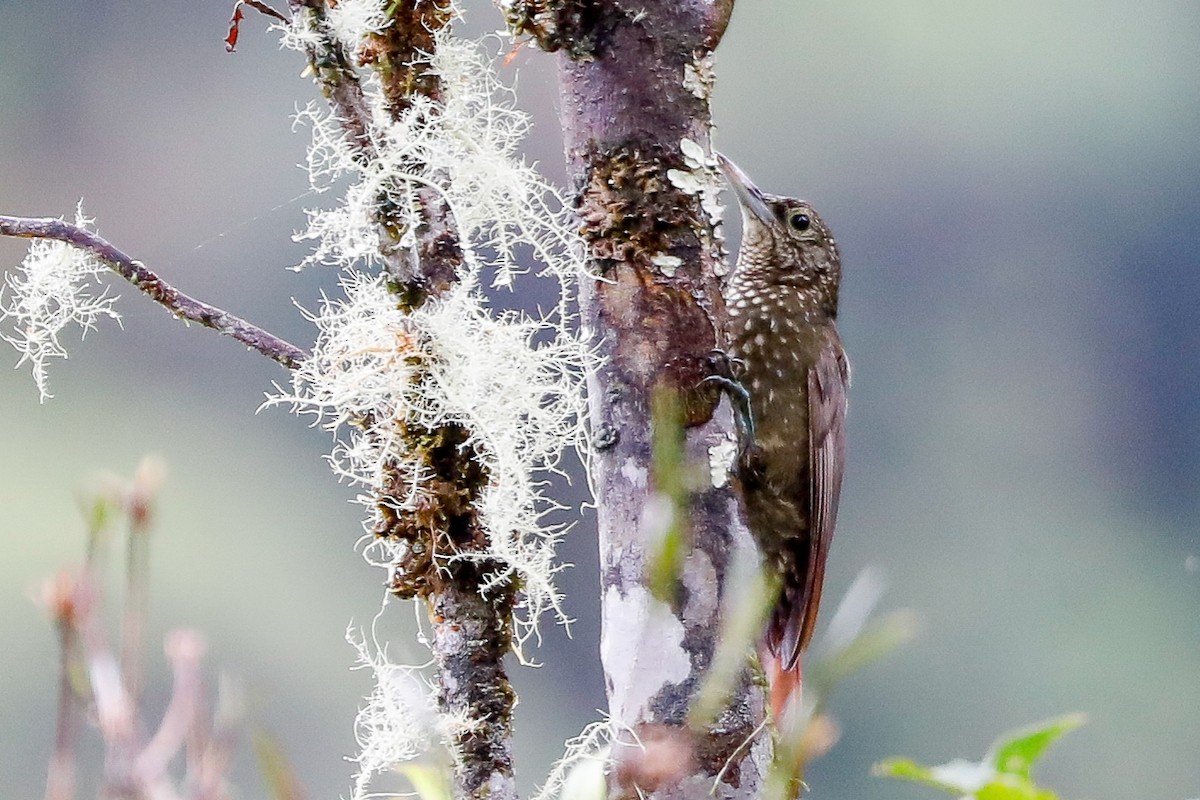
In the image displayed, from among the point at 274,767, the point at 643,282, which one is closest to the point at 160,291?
the point at 643,282

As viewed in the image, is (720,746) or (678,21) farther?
(678,21)

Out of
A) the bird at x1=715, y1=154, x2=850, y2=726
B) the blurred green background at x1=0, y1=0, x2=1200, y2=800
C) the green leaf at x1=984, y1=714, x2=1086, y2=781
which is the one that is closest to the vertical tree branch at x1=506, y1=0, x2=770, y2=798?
the bird at x1=715, y1=154, x2=850, y2=726

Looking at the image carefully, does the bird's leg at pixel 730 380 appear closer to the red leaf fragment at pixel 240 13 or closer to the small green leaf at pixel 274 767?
the red leaf fragment at pixel 240 13

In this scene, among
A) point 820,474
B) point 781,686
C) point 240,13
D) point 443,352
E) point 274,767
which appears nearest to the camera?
point 274,767

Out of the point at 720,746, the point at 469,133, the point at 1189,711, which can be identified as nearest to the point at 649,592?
the point at 720,746

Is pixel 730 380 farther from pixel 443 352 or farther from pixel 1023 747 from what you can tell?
pixel 1023 747

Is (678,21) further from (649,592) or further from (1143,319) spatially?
(1143,319)

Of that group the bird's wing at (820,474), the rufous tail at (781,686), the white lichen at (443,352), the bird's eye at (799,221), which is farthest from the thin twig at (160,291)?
the bird's eye at (799,221)
